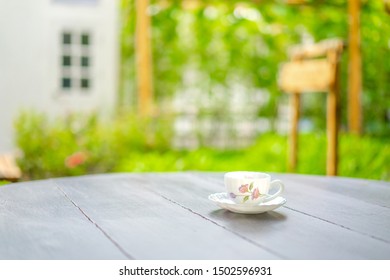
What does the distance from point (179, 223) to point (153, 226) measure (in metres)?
0.05

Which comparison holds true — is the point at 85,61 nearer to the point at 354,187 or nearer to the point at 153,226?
the point at 354,187

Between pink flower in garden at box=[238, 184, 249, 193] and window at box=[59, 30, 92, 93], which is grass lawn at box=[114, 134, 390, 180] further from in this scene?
pink flower in garden at box=[238, 184, 249, 193]

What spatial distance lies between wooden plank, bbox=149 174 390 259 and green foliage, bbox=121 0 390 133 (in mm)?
4958

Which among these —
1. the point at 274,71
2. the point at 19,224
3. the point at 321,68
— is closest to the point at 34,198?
the point at 19,224

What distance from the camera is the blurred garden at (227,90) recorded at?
193 inches

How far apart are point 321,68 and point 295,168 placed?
2.75 feet

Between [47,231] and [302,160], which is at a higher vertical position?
[47,231]

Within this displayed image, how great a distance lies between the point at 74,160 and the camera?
14.4 ft

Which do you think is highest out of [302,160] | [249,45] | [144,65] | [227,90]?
[249,45]

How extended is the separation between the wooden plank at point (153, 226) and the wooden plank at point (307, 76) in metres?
2.49

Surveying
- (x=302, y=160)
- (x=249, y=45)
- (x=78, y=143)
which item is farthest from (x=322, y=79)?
(x=249, y=45)

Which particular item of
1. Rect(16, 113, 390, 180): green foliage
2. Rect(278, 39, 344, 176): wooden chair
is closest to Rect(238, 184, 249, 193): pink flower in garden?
Rect(278, 39, 344, 176): wooden chair

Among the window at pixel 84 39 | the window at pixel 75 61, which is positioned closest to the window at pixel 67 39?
the window at pixel 75 61

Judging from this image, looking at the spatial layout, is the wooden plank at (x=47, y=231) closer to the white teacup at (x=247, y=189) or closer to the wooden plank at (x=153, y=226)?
the wooden plank at (x=153, y=226)
